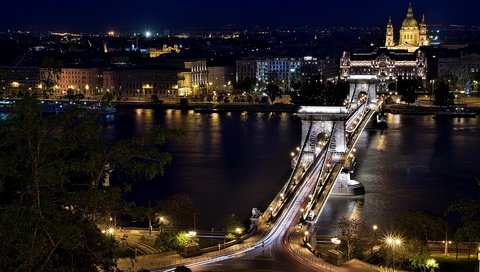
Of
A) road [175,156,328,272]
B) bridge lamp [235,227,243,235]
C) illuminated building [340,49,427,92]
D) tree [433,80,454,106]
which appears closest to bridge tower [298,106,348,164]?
road [175,156,328,272]

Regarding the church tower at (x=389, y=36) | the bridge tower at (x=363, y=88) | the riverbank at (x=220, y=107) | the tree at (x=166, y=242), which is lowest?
the tree at (x=166, y=242)

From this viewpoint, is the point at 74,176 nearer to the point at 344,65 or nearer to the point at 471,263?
the point at 471,263

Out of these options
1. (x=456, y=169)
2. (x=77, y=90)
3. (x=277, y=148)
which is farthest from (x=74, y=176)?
(x=77, y=90)

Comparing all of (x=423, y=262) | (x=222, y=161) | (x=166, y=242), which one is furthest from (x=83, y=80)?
(x=423, y=262)

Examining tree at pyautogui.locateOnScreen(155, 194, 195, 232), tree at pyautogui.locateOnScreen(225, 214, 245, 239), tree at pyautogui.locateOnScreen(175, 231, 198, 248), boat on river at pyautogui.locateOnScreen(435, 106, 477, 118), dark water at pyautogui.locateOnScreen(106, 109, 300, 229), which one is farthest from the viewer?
boat on river at pyautogui.locateOnScreen(435, 106, 477, 118)

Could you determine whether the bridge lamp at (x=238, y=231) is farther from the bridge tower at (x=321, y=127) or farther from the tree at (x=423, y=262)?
the bridge tower at (x=321, y=127)

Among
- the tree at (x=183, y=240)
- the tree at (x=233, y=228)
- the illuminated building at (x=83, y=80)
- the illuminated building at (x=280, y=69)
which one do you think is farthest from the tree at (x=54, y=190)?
the illuminated building at (x=280, y=69)

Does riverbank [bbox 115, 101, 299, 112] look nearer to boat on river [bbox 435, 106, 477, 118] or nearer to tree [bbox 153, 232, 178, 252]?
boat on river [bbox 435, 106, 477, 118]
